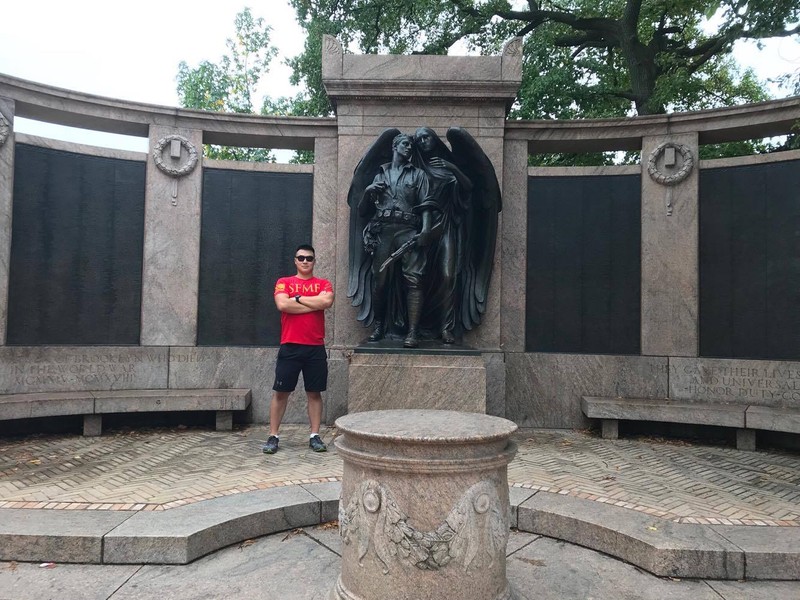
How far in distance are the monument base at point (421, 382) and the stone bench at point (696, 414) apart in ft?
6.77

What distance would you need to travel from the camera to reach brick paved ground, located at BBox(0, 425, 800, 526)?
160 inches

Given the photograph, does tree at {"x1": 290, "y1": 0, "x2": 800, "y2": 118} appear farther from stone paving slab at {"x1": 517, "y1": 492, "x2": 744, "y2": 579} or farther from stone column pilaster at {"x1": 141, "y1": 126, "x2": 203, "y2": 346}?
stone paving slab at {"x1": 517, "y1": 492, "x2": 744, "y2": 579}

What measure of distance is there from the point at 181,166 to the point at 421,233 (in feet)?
12.4

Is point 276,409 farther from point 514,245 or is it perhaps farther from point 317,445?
point 514,245

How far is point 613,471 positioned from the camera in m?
5.08

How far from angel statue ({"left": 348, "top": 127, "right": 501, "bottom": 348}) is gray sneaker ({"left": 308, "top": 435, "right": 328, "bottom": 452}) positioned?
4.40ft

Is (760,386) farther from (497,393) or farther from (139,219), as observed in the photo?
(139,219)

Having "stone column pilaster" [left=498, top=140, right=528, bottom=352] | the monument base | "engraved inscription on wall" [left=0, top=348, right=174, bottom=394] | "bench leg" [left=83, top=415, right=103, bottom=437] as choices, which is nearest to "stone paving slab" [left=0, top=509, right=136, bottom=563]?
the monument base

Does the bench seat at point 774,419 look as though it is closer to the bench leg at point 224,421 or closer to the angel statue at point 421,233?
the angel statue at point 421,233

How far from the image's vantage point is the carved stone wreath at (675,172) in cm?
724

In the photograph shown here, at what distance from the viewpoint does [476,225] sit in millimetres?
6941

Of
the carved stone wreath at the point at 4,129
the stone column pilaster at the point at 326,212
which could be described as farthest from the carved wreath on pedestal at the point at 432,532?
the carved stone wreath at the point at 4,129

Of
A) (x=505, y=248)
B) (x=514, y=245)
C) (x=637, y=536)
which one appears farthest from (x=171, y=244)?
(x=637, y=536)

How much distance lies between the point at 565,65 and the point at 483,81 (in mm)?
8069
